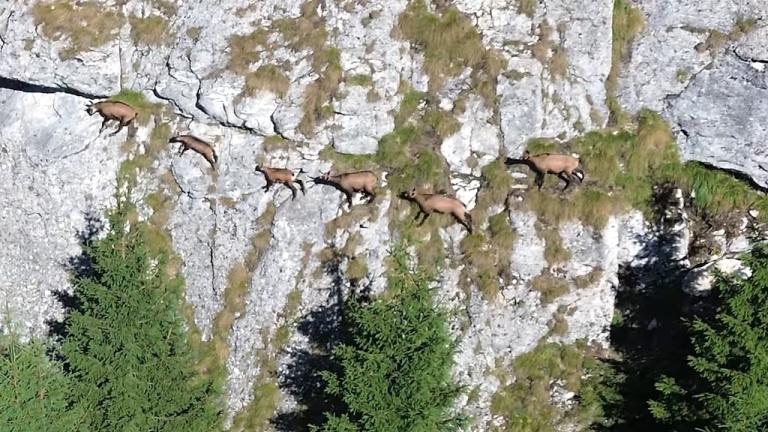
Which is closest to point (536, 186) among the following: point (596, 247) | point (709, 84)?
point (596, 247)

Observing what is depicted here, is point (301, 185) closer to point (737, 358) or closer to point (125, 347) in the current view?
point (125, 347)

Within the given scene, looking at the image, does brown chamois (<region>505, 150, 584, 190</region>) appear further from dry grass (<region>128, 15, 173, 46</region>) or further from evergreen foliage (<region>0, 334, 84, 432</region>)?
evergreen foliage (<region>0, 334, 84, 432</region>)

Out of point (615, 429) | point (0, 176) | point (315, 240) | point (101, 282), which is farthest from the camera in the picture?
point (0, 176)

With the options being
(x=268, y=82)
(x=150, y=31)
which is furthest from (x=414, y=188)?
(x=150, y=31)

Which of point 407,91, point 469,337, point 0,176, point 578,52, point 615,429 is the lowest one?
point 615,429

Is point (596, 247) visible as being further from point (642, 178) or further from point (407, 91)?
point (407, 91)

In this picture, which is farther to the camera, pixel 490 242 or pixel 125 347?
pixel 490 242
